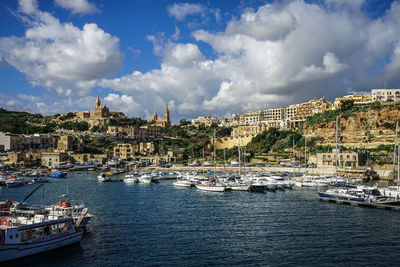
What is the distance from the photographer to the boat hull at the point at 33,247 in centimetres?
1898

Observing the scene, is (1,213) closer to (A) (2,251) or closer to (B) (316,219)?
(A) (2,251)

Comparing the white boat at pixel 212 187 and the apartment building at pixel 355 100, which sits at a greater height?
the apartment building at pixel 355 100

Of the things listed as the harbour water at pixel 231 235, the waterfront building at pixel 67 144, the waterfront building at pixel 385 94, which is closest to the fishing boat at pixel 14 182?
the harbour water at pixel 231 235

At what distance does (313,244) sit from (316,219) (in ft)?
24.2

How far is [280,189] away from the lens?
49.1 meters

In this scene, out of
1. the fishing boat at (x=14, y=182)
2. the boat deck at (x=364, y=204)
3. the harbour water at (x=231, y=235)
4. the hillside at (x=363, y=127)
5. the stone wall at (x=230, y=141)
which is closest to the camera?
the harbour water at (x=231, y=235)

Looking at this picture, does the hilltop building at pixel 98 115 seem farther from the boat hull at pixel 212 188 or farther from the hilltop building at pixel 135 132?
the boat hull at pixel 212 188

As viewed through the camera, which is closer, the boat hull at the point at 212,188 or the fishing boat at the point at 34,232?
the fishing boat at the point at 34,232

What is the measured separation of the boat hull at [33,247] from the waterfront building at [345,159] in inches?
2242

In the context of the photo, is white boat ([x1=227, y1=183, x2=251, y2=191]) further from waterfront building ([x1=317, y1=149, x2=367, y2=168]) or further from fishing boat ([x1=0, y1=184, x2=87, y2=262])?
waterfront building ([x1=317, y1=149, x2=367, y2=168])

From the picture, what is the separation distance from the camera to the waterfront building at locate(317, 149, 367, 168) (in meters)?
65.5

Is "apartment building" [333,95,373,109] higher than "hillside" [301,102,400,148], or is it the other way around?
"apartment building" [333,95,373,109]

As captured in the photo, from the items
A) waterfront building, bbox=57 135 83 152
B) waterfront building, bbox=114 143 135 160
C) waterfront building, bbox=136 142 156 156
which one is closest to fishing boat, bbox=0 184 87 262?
waterfront building, bbox=114 143 135 160

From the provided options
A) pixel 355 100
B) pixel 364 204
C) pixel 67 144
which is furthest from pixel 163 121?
pixel 364 204
